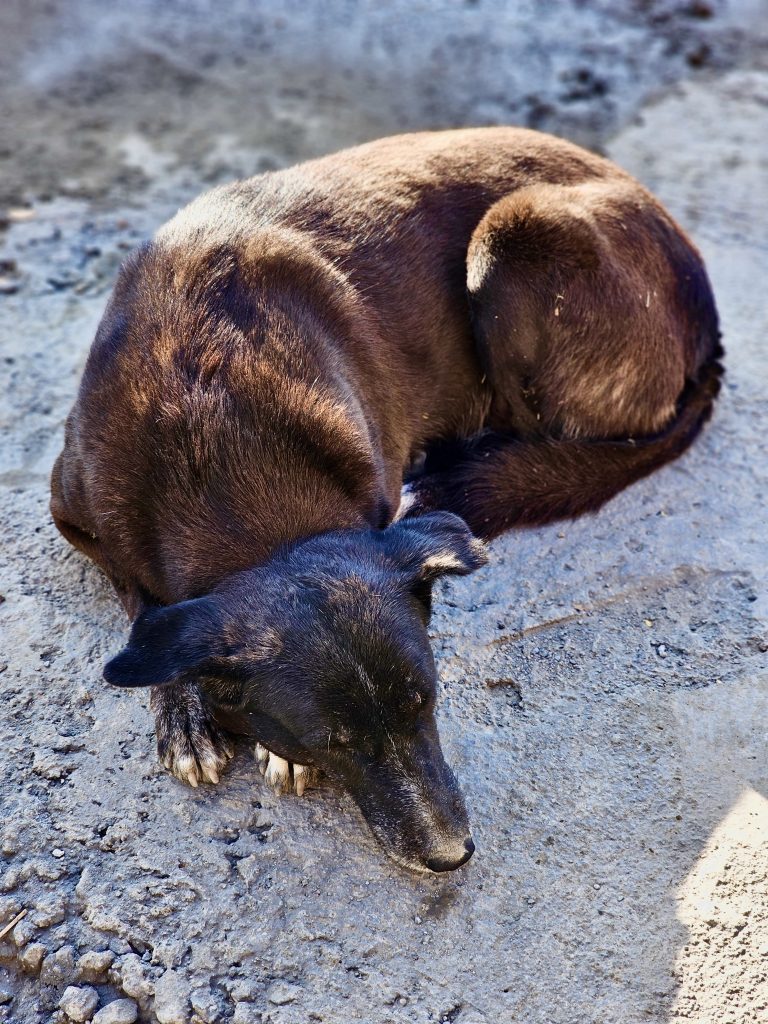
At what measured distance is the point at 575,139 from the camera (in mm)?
6230

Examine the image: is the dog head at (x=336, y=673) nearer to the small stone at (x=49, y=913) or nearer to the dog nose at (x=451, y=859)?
the dog nose at (x=451, y=859)

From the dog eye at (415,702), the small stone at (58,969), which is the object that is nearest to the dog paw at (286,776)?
the dog eye at (415,702)

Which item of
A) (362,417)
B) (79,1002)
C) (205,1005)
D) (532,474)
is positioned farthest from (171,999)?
(532,474)

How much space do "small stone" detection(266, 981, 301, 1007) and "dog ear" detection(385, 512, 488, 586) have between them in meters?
0.98

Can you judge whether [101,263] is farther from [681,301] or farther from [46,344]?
[681,301]

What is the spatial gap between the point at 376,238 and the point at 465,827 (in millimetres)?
2053

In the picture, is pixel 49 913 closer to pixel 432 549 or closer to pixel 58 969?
pixel 58 969

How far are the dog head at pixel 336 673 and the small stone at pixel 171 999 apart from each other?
56cm

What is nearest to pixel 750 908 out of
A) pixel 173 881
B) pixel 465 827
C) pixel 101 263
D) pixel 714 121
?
pixel 465 827

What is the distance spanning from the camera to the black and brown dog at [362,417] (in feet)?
8.16

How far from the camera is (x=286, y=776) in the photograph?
9.11 feet

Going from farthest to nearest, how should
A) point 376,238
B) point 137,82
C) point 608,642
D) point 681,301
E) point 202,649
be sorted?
point 137,82, point 681,301, point 376,238, point 608,642, point 202,649

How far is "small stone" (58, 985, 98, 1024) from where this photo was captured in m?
2.39

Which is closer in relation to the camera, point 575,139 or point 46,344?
point 46,344
